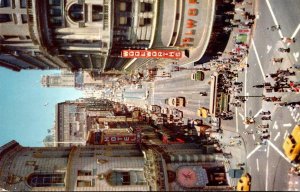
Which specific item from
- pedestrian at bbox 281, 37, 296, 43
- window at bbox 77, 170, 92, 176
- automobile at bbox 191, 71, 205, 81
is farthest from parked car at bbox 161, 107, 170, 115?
pedestrian at bbox 281, 37, 296, 43

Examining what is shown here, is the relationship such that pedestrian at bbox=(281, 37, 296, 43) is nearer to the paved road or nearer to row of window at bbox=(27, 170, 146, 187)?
the paved road

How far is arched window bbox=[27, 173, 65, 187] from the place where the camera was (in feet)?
133

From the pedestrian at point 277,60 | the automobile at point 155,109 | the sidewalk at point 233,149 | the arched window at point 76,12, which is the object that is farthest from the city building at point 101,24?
the automobile at point 155,109

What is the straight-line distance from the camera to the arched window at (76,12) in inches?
2085

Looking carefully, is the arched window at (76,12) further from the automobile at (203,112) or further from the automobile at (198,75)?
the automobile at (203,112)

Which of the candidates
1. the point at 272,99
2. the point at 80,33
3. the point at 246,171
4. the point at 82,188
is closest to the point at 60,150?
the point at 82,188

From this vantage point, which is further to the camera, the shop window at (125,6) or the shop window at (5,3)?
the shop window at (125,6)

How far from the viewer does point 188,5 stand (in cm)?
5347

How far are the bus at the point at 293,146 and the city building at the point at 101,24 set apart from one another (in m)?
21.5

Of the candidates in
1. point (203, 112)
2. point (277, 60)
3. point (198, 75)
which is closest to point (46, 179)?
point (203, 112)

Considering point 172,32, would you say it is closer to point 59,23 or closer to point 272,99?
point 59,23

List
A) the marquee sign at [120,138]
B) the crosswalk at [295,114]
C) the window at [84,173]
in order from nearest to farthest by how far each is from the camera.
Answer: the crosswalk at [295,114]
the window at [84,173]
the marquee sign at [120,138]

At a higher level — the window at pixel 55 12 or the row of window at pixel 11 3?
the row of window at pixel 11 3

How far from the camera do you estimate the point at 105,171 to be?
41438mm
